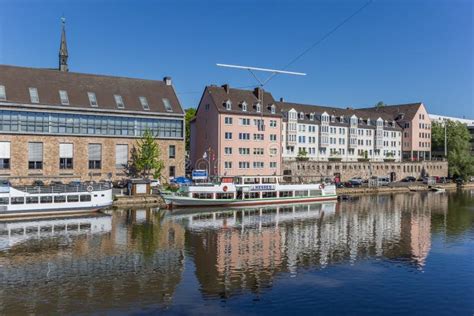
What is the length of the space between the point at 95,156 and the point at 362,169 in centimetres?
6592

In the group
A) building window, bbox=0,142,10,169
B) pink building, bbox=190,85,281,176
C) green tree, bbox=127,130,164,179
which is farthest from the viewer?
pink building, bbox=190,85,281,176

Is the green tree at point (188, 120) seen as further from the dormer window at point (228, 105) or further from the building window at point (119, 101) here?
the building window at point (119, 101)

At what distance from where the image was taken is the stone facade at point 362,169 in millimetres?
98750

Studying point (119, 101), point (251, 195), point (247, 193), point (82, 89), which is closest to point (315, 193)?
point (251, 195)

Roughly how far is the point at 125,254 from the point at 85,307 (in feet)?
38.3

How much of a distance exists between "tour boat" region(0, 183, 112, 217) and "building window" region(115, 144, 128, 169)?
15.8 m

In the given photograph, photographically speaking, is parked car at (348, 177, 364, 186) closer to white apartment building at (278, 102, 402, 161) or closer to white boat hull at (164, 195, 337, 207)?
white apartment building at (278, 102, 402, 161)

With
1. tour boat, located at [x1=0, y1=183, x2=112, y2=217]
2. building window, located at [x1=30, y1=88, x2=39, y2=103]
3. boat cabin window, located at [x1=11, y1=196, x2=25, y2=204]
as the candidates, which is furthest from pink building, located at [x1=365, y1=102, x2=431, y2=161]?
boat cabin window, located at [x1=11, y1=196, x2=25, y2=204]

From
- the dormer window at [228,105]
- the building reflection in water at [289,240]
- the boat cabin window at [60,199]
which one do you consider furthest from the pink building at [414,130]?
the boat cabin window at [60,199]

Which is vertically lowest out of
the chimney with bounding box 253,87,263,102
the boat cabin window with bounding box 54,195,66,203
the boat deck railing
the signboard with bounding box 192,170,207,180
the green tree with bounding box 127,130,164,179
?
the boat cabin window with bounding box 54,195,66,203

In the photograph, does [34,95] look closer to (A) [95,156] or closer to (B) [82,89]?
(B) [82,89]

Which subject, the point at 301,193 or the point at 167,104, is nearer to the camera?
the point at 301,193

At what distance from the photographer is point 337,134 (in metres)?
112

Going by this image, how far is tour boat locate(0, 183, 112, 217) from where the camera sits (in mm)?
51312
